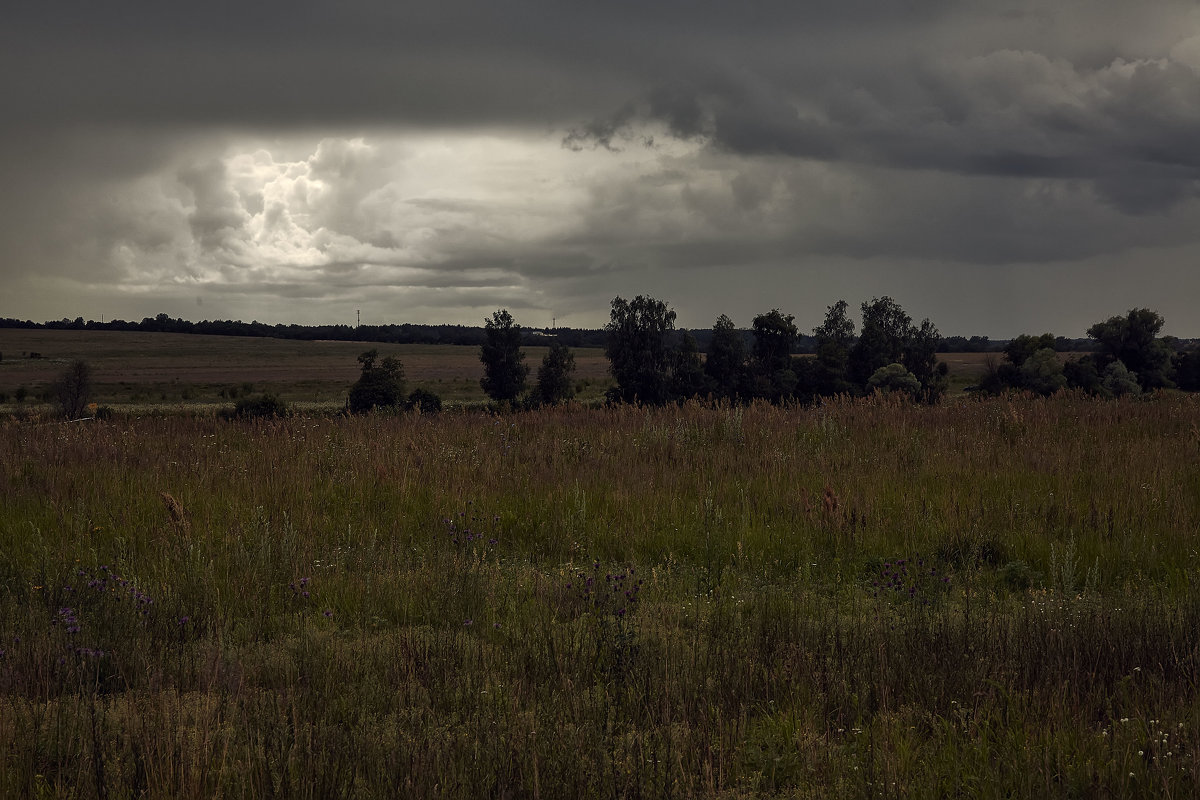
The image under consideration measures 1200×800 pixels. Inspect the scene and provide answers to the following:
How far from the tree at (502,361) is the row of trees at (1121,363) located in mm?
56870

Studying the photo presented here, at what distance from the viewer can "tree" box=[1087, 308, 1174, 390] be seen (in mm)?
63031

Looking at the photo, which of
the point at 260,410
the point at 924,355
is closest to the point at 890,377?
the point at 924,355

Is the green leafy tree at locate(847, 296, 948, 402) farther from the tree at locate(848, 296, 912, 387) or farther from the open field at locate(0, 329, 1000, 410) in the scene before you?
the open field at locate(0, 329, 1000, 410)

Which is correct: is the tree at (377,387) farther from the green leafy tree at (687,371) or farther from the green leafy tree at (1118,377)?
the green leafy tree at (1118,377)

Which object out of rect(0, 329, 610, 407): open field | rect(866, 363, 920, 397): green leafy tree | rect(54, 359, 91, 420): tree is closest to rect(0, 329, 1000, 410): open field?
rect(0, 329, 610, 407): open field

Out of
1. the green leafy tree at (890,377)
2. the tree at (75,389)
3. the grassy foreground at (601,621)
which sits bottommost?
the tree at (75,389)

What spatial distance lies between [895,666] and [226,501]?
267 inches

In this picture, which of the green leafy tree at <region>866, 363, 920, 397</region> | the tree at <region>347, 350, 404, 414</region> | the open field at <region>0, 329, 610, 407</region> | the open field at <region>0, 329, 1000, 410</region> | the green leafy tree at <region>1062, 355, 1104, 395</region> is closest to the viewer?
the green leafy tree at <region>1062, 355, 1104, 395</region>

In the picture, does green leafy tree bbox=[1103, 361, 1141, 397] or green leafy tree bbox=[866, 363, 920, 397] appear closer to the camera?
green leafy tree bbox=[1103, 361, 1141, 397]

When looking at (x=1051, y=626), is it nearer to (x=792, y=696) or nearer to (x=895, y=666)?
(x=895, y=666)

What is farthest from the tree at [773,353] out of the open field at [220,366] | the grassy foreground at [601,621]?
the grassy foreground at [601,621]

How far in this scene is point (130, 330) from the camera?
650 feet

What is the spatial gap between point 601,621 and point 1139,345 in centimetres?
7233

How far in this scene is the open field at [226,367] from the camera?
112m
